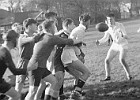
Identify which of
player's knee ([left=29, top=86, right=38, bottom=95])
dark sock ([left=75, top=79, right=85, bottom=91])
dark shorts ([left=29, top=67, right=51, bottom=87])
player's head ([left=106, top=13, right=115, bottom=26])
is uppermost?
player's head ([left=106, top=13, right=115, bottom=26])

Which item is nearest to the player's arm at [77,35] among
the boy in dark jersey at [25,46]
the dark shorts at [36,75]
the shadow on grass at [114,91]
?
the boy in dark jersey at [25,46]

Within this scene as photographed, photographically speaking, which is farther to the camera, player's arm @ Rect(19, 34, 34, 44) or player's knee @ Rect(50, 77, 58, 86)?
player's arm @ Rect(19, 34, 34, 44)

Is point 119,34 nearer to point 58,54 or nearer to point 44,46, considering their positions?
point 58,54

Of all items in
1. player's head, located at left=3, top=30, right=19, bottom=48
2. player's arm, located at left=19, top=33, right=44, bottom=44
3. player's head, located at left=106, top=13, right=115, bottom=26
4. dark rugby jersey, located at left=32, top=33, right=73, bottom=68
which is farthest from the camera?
player's head, located at left=106, top=13, right=115, bottom=26

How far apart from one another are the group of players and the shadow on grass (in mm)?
344

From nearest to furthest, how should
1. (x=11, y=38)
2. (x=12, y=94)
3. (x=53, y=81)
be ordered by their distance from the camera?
(x=11, y=38) → (x=12, y=94) → (x=53, y=81)

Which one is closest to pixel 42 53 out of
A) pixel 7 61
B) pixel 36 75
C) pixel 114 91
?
pixel 36 75

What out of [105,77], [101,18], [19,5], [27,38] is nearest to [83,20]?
[27,38]

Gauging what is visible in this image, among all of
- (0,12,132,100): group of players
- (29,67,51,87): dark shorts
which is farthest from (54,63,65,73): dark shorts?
(29,67,51,87): dark shorts

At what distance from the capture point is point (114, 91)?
21.6ft

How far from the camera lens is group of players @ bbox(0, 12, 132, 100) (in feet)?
15.0

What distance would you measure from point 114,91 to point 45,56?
237cm

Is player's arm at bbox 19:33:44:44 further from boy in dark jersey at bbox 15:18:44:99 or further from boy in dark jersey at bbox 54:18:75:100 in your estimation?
boy in dark jersey at bbox 54:18:75:100

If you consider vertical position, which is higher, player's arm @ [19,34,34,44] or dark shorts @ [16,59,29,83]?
player's arm @ [19,34,34,44]
